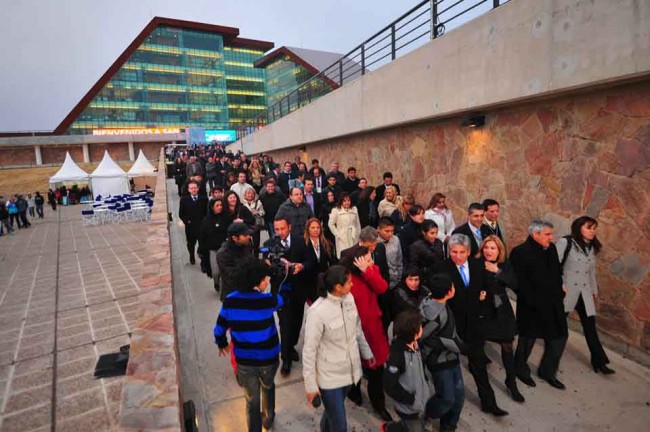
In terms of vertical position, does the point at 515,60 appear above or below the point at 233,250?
above

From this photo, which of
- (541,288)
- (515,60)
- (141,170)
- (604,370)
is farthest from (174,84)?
(604,370)

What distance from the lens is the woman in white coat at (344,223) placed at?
634cm

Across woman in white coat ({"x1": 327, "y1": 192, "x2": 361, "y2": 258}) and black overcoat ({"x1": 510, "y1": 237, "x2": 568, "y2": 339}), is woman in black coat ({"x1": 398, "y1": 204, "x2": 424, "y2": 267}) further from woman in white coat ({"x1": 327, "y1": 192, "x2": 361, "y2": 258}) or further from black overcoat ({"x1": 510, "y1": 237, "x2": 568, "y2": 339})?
woman in white coat ({"x1": 327, "y1": 192, "x2": 361, "y2": 258})

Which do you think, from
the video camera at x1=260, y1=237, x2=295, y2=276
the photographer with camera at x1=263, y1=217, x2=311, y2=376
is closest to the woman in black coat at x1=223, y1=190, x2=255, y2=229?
the video camera at x1=260, y1=237, x2=295, y2=276

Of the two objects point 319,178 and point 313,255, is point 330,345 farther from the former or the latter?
point 319,178

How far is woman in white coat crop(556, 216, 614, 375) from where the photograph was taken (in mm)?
4297

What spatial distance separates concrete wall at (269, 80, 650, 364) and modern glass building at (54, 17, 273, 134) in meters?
91.2

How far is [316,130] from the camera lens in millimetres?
14664

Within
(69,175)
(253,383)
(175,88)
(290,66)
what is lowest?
(253,383)

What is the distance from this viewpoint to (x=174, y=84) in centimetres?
9275

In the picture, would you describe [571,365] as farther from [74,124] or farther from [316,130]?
[74,124]

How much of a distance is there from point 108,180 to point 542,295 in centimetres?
2880

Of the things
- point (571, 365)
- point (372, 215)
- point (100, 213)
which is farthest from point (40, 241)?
point (571, 365)

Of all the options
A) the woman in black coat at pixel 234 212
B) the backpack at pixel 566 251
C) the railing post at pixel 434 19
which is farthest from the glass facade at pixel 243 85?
the backpack at pixel 566 251
